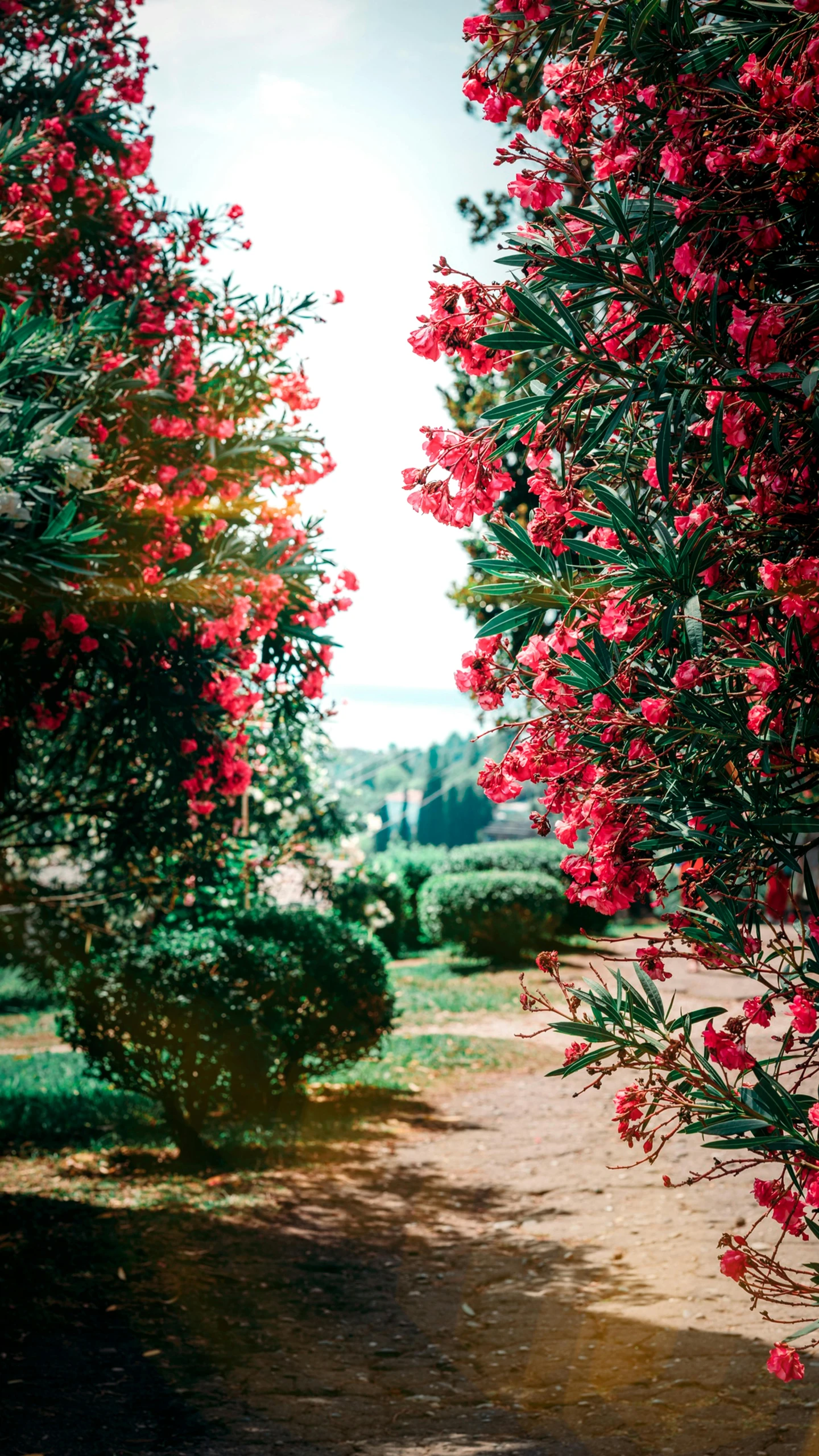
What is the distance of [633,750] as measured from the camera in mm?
2201

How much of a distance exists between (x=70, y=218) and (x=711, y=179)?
16.3 ft

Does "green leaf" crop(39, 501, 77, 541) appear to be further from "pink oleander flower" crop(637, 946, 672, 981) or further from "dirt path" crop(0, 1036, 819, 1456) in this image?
"dirt path" crop(0, 1036, 819, 1456)

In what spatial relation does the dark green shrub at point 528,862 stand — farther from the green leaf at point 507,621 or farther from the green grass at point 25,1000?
the green leaf at point 507,621

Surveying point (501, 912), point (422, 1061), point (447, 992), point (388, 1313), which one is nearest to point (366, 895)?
point (447, 992)

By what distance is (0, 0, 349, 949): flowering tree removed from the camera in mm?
4766

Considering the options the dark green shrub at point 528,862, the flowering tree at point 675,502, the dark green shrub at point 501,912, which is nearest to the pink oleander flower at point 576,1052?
the flowering tree at point 675,502

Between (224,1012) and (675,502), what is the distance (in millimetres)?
6360

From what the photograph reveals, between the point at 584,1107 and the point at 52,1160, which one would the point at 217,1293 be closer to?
the point at 52,1160

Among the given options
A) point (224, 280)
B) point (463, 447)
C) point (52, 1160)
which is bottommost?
point (52, 1160)

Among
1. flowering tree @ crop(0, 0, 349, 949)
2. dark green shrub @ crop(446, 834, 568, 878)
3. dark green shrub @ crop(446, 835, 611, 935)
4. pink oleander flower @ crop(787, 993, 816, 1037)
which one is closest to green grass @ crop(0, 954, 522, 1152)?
flowering tree @ crop(0, 0, 349, 949)

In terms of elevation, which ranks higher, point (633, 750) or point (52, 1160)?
point (633, 750)

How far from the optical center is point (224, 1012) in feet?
25.4

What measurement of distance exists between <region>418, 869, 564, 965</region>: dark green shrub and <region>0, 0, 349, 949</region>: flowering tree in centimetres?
1042

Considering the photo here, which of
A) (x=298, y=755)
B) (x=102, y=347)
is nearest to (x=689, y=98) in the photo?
(x=102, y=347)
